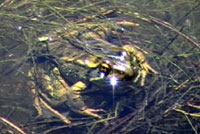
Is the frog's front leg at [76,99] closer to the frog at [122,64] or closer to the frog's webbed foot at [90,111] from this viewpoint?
the frog's webbed foot at [90,111]

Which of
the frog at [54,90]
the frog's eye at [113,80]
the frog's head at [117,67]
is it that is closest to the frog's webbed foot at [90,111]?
the frog at [54,90]

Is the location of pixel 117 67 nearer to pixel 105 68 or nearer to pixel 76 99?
pixel 105 68

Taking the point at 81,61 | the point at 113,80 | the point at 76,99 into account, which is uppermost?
the point at 81,61

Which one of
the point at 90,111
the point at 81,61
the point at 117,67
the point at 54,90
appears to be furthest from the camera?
the point at 54,90

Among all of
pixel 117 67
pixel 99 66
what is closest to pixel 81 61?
pixel 99 66

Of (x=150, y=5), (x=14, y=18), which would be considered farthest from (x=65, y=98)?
(x=150, y=5)
